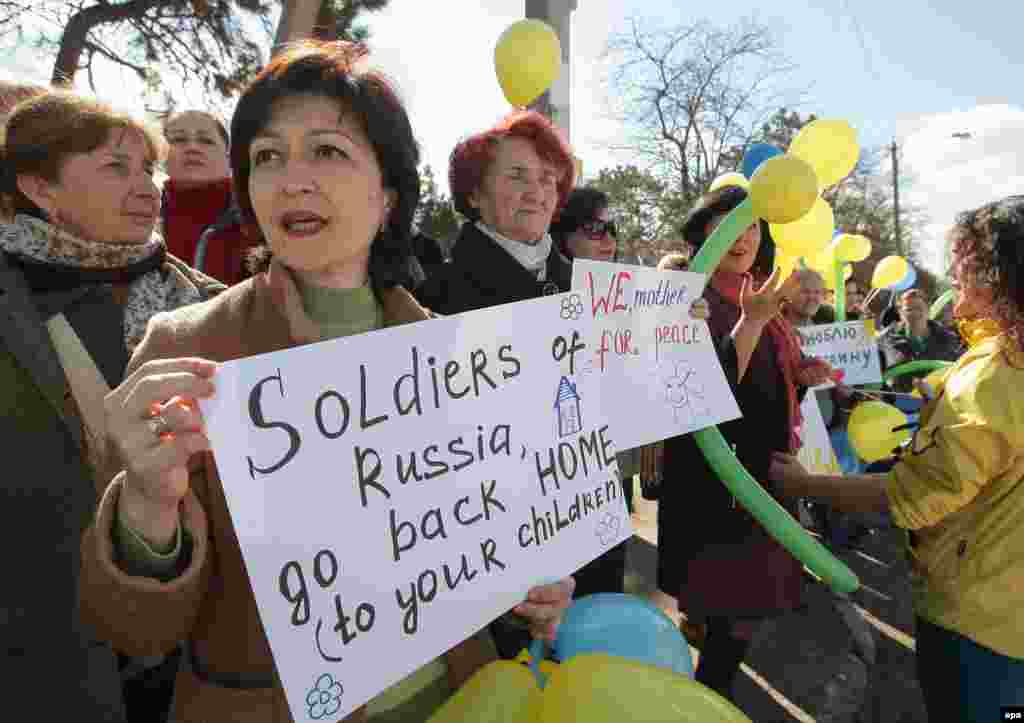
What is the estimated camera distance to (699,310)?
197cm

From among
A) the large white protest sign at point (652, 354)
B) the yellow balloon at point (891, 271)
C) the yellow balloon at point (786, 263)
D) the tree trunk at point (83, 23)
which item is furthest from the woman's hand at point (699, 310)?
the tree trunk at point (83, 23)

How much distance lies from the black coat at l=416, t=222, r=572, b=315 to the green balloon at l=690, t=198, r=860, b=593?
20.9 inches

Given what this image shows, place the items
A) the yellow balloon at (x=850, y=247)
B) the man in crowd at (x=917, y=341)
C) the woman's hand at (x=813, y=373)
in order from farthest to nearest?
the man in crowd at (x=917, y=341) < the yellow balloon at (x=850, y=247) < the woman's hand at (x=813, y=373)

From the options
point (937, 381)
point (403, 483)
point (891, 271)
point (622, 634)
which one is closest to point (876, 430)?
point (937, 381)

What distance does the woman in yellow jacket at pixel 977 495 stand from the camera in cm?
149

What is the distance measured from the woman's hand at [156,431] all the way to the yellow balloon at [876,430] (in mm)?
2205

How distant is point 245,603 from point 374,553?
0.79ft

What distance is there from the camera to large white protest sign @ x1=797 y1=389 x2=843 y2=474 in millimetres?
2854

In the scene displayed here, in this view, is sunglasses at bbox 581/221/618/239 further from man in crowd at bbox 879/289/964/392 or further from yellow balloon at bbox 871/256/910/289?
yellow balloon at bbox 871/256/910/289

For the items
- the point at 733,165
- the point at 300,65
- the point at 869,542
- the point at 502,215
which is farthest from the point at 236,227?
the point at 733,165

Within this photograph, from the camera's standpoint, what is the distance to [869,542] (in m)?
4.73

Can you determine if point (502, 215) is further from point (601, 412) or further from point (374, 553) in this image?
point (374, 553)

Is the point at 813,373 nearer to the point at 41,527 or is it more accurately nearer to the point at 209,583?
the point at 209,583

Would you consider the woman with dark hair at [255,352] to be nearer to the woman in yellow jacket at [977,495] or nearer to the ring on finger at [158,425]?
the ring on finger at [158,425]
